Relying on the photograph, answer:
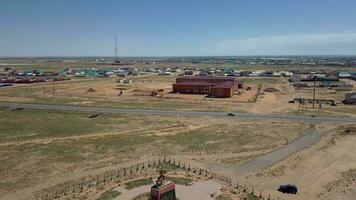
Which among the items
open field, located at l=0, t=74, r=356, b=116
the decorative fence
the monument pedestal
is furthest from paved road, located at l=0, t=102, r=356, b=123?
the monument pedestal

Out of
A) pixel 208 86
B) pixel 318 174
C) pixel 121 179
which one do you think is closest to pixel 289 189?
pixel 318 174

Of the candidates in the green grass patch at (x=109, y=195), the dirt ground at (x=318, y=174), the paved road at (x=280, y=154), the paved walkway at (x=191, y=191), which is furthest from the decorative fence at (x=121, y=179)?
the paved road at (x=280, y=154)

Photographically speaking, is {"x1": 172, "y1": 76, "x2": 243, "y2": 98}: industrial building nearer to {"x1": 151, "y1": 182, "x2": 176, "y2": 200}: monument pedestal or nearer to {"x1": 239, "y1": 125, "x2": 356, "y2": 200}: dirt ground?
{"x1": 239, "y1": 125, "x2": 356, "y2": 200}: dirt ground

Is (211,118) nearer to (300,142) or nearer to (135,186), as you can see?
(300,142)

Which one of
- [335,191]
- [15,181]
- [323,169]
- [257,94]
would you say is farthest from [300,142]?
[257,94]

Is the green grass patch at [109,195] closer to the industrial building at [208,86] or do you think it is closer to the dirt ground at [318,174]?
the dirt ground at [318,174]

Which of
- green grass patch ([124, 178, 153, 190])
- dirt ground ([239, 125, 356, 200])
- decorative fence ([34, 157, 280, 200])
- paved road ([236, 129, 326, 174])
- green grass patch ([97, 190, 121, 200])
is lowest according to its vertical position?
dirt ground ([239, 125, 356, 200])

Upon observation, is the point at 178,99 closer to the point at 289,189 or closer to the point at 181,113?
the point at 181,113
